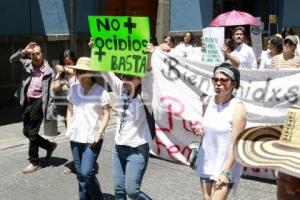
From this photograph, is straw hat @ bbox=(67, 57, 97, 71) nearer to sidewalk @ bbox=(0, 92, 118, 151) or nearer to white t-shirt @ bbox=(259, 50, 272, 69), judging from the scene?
sidewalk @ bbox=(0, 92, 118, 151)

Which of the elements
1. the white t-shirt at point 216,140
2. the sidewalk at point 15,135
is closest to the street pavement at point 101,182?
the sidewalk at point 15,135

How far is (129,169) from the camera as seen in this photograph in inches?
180

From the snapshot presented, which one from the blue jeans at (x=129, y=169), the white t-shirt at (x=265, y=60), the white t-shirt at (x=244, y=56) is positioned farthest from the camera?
the white t-shirt at (x=265, y=60)

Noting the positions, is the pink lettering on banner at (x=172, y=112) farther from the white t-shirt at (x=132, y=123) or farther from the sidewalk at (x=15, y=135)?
the white t-shirt at (x=132, y=123)

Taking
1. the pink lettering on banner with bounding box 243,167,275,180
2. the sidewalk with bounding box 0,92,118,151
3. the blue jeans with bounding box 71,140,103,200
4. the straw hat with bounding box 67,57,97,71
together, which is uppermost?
the straw hat with bounding box 67,57,97,71

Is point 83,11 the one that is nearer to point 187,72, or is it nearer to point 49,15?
point 49,15

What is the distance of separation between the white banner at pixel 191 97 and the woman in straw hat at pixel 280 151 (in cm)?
392

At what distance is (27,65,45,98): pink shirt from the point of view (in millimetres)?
6828

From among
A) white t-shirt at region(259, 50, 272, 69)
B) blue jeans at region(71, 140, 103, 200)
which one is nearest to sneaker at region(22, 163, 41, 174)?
blue jeans at region(71, 140, 103, 200)

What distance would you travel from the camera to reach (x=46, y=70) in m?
6.86

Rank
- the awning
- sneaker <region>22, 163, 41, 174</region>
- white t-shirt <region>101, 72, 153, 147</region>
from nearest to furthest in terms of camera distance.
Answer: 1. white t-shirt <region>101, 72, 153, 147</region>
2. sneaker <region>22, 163, 41, 174</region>
3. the awning

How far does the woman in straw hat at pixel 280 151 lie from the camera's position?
2.19 metres

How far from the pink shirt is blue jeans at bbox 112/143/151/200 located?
2466mm

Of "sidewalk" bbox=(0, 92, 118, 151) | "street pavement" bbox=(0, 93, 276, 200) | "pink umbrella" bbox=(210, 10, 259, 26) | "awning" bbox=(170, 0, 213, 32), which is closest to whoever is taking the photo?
"street pavement" bbox=(0, 93, 276, 200)
